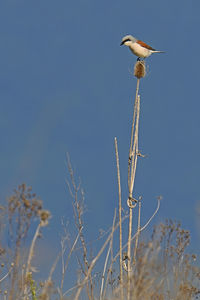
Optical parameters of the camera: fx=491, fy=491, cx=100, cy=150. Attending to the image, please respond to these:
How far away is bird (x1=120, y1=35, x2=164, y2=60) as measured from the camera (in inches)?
241

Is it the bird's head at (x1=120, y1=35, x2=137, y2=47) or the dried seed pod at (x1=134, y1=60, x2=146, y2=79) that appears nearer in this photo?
the dried seed pod at (x1=134, y1=60, x2=146, y2=79)

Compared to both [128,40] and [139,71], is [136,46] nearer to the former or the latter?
[128,40]

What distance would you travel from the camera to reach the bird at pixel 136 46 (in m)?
6.13

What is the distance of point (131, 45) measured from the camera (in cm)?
617

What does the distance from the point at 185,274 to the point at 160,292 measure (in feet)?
1.66

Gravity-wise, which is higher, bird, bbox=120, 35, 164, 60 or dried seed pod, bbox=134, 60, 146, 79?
bird, bbox=120, 35, 164, 60

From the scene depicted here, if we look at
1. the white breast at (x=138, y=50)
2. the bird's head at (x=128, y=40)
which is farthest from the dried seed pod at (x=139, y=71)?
the bird's head at (x=128, y=40)

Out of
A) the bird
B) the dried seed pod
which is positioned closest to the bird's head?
the bird

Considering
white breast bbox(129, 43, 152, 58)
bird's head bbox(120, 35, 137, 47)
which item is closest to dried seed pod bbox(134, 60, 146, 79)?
white breast bbox(129, 43, 152, 58)

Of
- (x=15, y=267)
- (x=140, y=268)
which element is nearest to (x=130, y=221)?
(x=140, y=268)

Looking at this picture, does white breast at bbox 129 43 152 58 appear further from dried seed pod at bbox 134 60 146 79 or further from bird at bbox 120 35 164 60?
dried seed pod at bbox 134 60 146 79

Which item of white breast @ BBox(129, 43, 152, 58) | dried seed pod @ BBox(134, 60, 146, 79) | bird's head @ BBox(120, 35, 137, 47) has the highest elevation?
bird's head @ BBox(120, 35, 137, 47)

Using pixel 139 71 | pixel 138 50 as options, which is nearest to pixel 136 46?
pixel 138 50

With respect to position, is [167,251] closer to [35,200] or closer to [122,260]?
[122,260]
